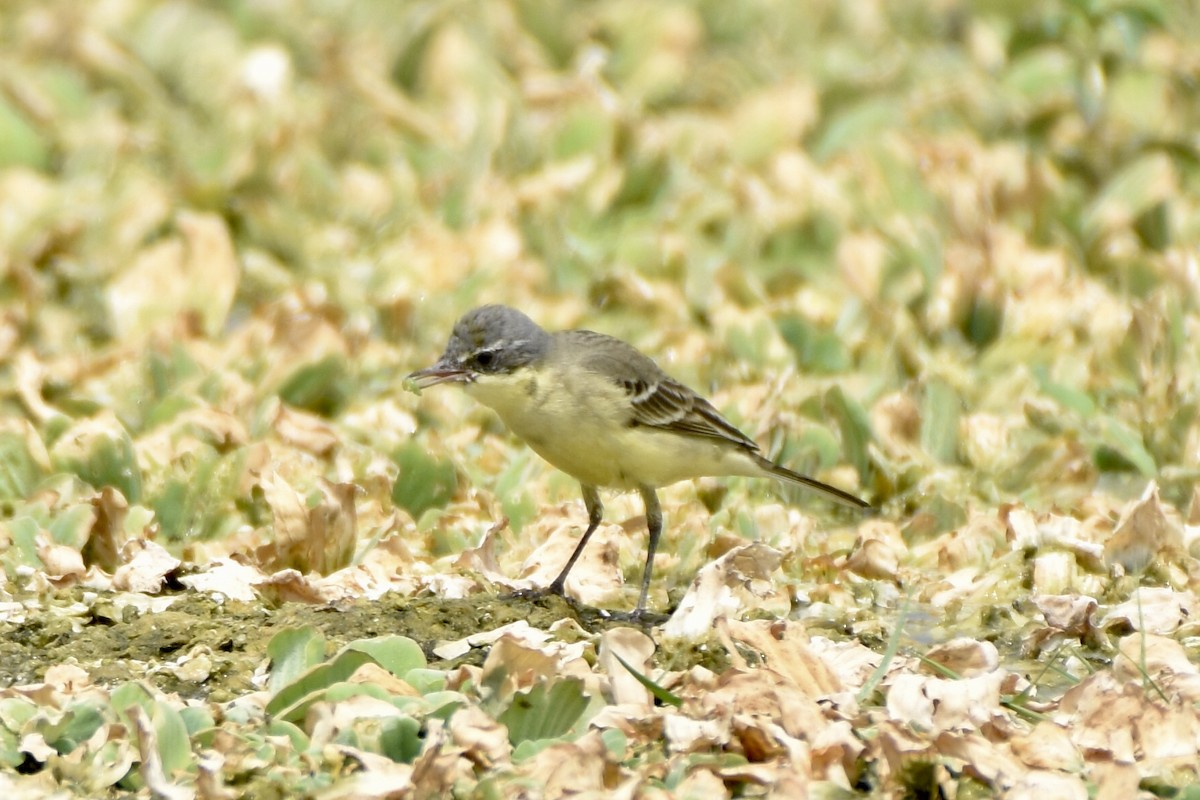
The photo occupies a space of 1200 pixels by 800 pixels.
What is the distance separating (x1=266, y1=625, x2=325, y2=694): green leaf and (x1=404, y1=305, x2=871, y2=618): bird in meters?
1.36

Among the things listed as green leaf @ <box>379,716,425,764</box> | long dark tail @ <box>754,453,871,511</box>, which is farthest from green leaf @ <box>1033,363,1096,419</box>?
green leaf @ <box>379,716,425,764</box>

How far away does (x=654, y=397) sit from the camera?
6.91m

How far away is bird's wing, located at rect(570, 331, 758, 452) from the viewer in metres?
6.81

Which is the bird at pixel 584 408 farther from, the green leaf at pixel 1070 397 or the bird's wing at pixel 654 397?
the green leaf at pixel 1070 397

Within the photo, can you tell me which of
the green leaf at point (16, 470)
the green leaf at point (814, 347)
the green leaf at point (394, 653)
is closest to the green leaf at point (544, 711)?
the green leaf at point (394, 653)

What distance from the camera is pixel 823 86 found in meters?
11.7

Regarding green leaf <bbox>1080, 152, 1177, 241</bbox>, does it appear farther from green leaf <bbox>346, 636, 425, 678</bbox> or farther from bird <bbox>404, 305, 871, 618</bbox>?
green leaf <bbox>346, 636, 425, 678</bbox>

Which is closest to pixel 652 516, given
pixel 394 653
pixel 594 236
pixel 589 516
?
pixel 589 516

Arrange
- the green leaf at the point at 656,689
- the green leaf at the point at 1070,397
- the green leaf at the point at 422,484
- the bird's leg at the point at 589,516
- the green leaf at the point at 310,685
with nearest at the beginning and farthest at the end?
the green leaf at the point at 310,685
the green leaf at the point at 656,689
the bird's leg at the point at 589,516
the green leaf at the point at 422,484
the green leaf at the point at 1070,397

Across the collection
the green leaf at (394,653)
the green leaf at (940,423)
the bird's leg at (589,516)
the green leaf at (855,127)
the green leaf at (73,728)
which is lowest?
the green leaf at (940,423)

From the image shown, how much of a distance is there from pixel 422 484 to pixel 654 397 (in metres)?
0.95

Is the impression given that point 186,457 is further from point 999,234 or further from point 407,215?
point 999,234

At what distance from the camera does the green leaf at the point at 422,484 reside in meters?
7.09

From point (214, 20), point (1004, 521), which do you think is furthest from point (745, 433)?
point (214, 20)
